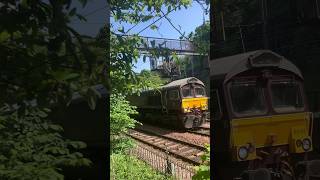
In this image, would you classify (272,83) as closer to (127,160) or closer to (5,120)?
(127,160)

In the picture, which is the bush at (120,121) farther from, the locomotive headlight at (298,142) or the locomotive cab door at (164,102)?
the locomotive headlight at (298,142)

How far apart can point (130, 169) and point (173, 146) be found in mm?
574

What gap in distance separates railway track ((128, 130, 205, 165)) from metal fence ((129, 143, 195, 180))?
49mm

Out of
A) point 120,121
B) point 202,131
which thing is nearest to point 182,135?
point 202,131

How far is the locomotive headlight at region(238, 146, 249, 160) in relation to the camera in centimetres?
320

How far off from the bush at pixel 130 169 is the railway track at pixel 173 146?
15 cm

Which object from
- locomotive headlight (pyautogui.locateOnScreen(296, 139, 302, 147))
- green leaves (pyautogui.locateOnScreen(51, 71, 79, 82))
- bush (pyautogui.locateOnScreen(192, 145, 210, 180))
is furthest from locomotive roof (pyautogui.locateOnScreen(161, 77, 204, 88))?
green leaves (pyautogui.locateOnScreen(51, 71, 79, 82))

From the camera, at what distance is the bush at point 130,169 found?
2.78 m

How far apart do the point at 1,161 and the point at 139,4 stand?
3.88 feet

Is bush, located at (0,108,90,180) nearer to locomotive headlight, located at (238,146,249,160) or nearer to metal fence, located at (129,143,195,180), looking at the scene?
metal fence, located at (129,143,195,180)

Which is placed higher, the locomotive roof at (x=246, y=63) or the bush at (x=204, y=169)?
the locomotive roof at (x=246, y=63)

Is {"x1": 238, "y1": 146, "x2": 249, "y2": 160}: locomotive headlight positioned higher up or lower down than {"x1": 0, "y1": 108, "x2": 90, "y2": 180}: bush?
lower down

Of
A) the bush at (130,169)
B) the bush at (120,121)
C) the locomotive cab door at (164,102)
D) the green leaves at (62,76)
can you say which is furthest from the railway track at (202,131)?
the green leaves at (62,76)

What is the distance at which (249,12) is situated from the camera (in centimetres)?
326
